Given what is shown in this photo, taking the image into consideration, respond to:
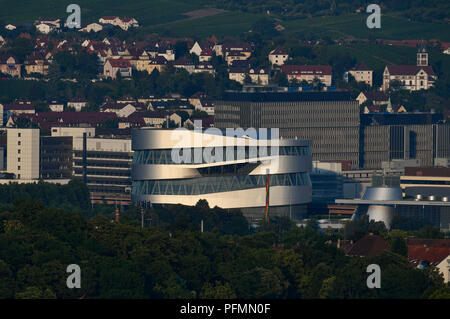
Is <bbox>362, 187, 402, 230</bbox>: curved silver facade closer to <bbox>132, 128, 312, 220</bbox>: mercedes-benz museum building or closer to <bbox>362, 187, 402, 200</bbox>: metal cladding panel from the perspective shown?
<bbox>362, 187, 402, 200</bbox>: metal cladding panel

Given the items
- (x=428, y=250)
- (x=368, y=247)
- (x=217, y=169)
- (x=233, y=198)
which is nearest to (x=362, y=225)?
(x=233, y=198)

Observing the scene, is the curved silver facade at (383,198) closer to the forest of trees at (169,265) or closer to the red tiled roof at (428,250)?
the red tiled roof at (428,250)

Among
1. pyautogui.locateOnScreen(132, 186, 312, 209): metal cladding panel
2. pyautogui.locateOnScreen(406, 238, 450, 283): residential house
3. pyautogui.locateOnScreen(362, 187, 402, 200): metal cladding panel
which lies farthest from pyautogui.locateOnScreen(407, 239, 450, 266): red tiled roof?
pyautogui.locateOnScreen(132, 186, 312, 209): metal cladding panel
